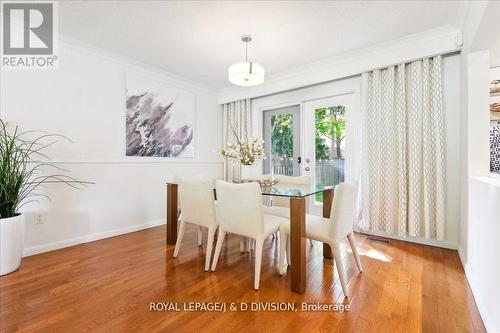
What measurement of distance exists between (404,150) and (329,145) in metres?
1.09

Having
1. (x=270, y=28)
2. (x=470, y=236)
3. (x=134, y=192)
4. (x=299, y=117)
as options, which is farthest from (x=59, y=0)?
(x=470, y=236)

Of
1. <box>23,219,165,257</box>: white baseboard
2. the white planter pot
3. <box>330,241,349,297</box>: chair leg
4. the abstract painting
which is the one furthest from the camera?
the abstract painting

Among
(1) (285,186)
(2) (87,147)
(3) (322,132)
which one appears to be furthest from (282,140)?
(2) (87,147)

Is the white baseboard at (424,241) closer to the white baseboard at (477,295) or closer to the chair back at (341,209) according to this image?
the white baseboard at (477,295)

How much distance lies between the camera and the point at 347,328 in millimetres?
1478

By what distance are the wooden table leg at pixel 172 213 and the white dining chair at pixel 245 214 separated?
40.1 inches

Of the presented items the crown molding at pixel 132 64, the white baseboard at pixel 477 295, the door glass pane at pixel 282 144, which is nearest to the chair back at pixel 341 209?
the white baseboard at pixel 477 295

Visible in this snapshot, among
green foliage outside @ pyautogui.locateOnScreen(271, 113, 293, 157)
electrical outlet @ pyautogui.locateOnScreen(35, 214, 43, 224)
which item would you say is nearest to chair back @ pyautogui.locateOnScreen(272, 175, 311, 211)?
green foliage outside @ pyautogui.locateOnScreen(271, 113, 293, 157)

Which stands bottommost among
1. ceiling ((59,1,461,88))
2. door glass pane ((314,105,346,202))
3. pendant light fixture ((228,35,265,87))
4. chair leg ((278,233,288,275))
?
chair leg ((278,233,288,275))

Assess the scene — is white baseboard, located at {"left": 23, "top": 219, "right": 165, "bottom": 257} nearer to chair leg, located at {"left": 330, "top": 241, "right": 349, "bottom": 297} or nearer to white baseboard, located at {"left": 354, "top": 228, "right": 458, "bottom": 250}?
chair leg, located at {"left": 330, "top": 241, "right": 349, "bottom": 297}

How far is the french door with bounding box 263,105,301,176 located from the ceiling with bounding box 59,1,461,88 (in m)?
1.10

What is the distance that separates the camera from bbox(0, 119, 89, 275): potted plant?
7.04 feet

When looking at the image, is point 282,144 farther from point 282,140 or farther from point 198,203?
point 198,203

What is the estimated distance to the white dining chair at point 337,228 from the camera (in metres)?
1.81
